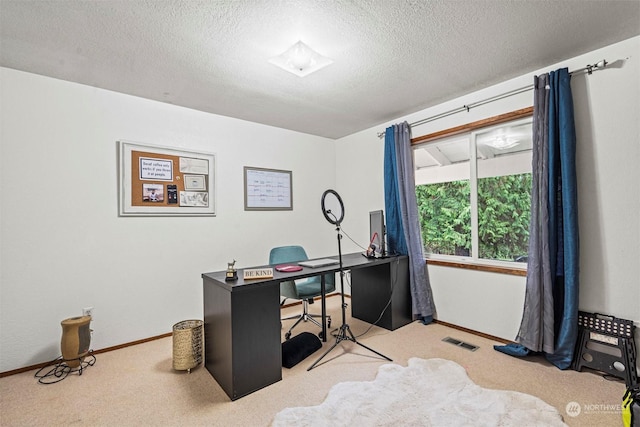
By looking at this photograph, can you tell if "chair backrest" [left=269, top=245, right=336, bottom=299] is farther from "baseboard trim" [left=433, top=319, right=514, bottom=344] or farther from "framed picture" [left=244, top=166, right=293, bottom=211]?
"baseboard trim" [left=433, top=319, right=514, bottom=344]

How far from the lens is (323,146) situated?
4371 mm

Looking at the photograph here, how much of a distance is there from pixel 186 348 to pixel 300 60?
2.28 metres

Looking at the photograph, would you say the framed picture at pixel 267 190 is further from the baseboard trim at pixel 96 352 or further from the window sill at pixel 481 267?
the window sill at pixel 481 267

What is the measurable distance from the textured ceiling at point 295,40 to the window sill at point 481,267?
1.68 m

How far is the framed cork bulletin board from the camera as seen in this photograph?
2736mm

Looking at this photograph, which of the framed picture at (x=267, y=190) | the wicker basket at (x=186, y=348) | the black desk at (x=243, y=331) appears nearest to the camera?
the black desk at (x=243, y=331)

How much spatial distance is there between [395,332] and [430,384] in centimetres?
96

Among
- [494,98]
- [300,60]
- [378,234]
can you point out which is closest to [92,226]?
[300,60]

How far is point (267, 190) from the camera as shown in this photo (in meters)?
3.73

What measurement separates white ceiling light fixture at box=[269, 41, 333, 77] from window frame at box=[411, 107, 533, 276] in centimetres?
159

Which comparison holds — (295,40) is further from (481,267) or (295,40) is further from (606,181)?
(481,267)

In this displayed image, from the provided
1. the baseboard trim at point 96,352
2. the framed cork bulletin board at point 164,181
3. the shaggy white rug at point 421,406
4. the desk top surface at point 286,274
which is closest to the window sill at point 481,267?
the desk top surface at point 286,274

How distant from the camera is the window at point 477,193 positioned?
8.63ft

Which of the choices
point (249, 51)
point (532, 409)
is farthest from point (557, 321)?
point (249, 51)
